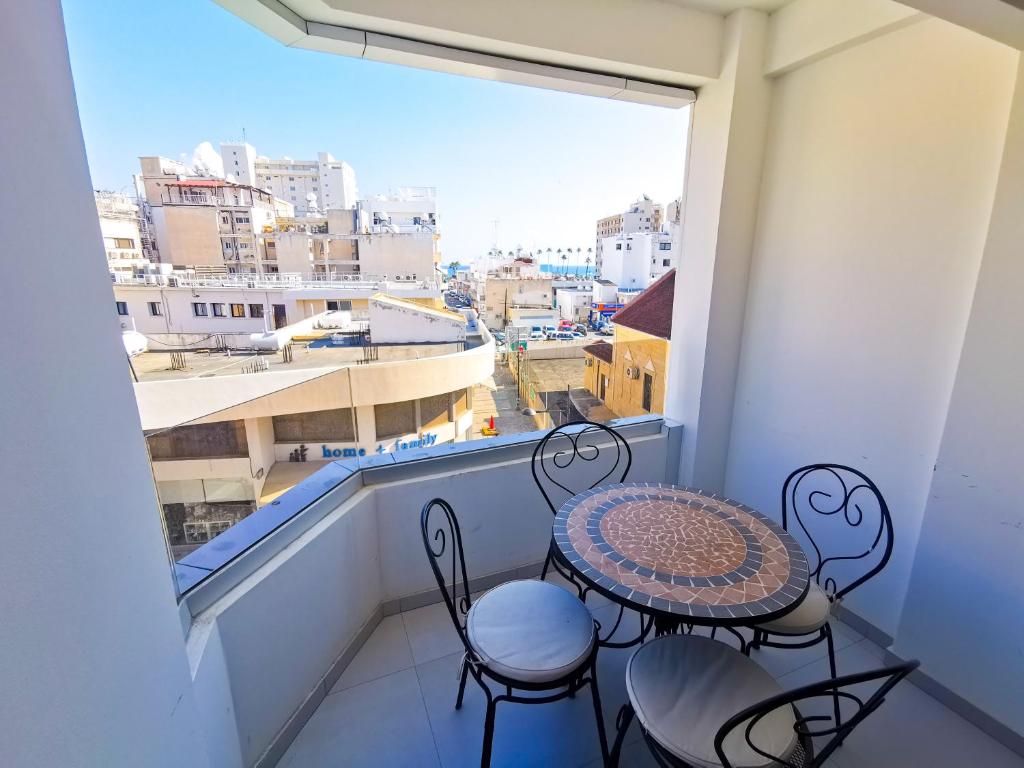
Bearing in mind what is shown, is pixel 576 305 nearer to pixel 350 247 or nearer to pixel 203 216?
pixel 350 247

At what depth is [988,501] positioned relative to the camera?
1.51m

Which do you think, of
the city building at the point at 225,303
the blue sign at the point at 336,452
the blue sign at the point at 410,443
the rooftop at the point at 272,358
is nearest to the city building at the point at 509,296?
the rooftop at the point at 272,358

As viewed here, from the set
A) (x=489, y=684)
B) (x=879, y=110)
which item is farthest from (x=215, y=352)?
(x=879, y=110)

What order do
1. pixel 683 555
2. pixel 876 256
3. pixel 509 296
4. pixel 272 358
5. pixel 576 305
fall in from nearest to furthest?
pixel 683 555 < pixel 876 256 < pixel 272 358 < pixel 576 305 < pixel 509 296

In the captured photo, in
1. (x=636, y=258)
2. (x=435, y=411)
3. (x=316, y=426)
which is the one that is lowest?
(x=435, y=411)

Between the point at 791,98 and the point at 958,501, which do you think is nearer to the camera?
the point at 958,501

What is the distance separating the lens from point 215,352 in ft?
Answer: 17.2

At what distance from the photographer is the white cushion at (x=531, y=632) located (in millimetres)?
1236

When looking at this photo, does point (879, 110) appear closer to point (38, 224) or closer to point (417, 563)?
point (38, 224)

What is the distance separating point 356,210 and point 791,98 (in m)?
8.05

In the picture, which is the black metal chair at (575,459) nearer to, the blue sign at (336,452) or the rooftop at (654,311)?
the rooftop at (654,311)

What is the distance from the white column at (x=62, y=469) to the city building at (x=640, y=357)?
2.59 m

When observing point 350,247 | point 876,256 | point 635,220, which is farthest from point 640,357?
point 350,247

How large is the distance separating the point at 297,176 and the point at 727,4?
5.40 metres
